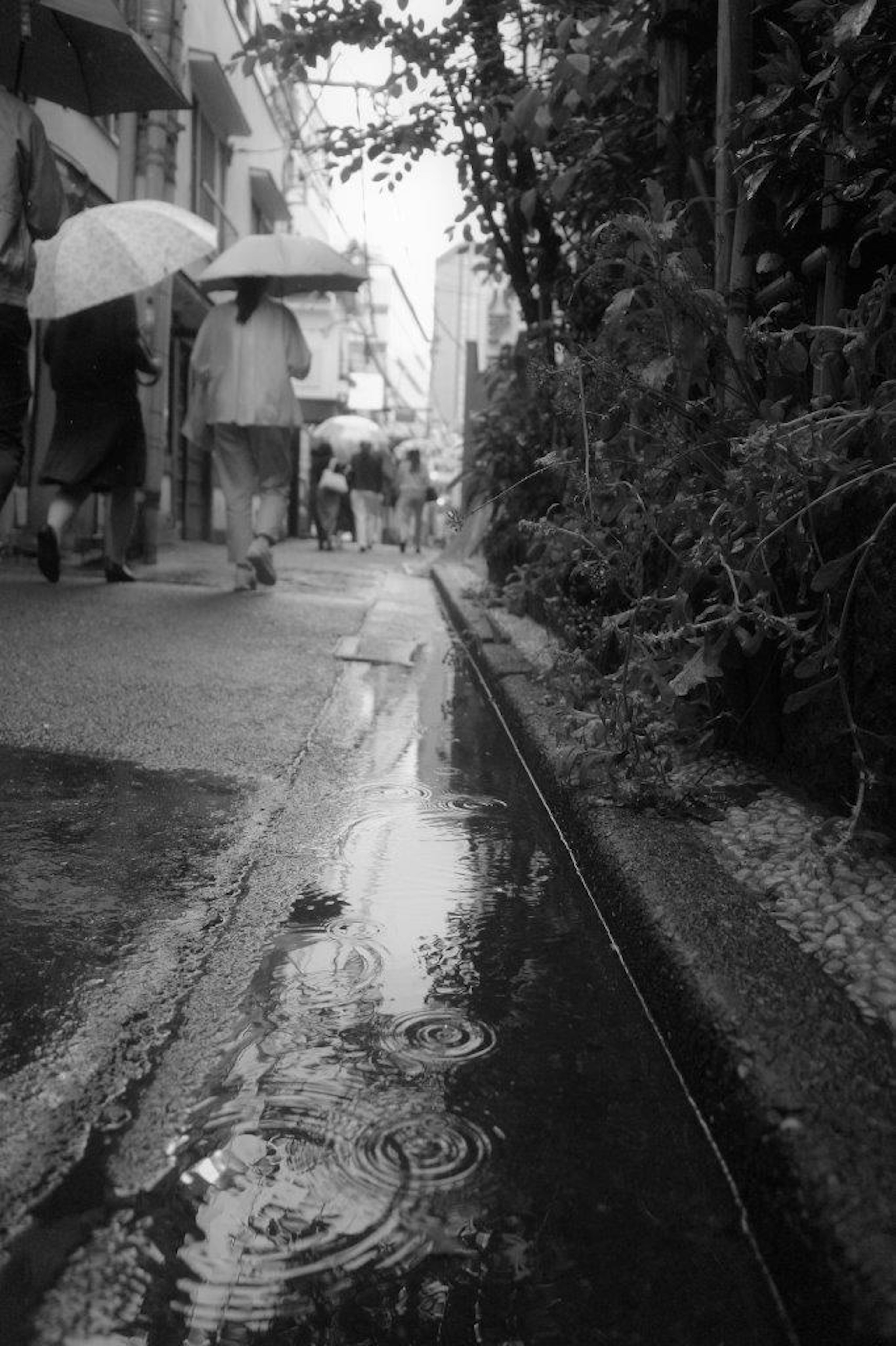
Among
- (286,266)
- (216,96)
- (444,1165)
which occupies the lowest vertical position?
(444,1165)

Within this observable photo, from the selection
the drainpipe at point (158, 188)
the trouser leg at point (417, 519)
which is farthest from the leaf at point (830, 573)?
the trouser leg at point (417, 519)

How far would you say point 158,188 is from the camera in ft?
29.7

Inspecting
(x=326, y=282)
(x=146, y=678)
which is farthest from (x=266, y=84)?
(x=146, y=678)

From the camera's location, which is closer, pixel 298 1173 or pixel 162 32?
pixel 298 1173

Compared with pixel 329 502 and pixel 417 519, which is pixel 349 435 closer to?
pixel 417 519

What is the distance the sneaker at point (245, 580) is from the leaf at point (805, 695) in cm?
570

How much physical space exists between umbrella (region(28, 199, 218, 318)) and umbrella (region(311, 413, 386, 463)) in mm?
12110

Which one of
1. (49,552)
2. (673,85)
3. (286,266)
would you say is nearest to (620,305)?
(673,85)

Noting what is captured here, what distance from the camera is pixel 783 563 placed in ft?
9.15

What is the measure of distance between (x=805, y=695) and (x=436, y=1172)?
1168 millimetres

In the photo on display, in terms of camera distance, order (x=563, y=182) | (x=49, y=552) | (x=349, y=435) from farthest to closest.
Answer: (x=349, y=435)
(x=49, y=552)
(x=563, y=182)

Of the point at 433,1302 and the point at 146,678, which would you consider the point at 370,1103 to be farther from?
the point at 146,678

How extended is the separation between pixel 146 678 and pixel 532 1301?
3394 mm

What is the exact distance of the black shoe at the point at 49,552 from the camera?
682 cm
